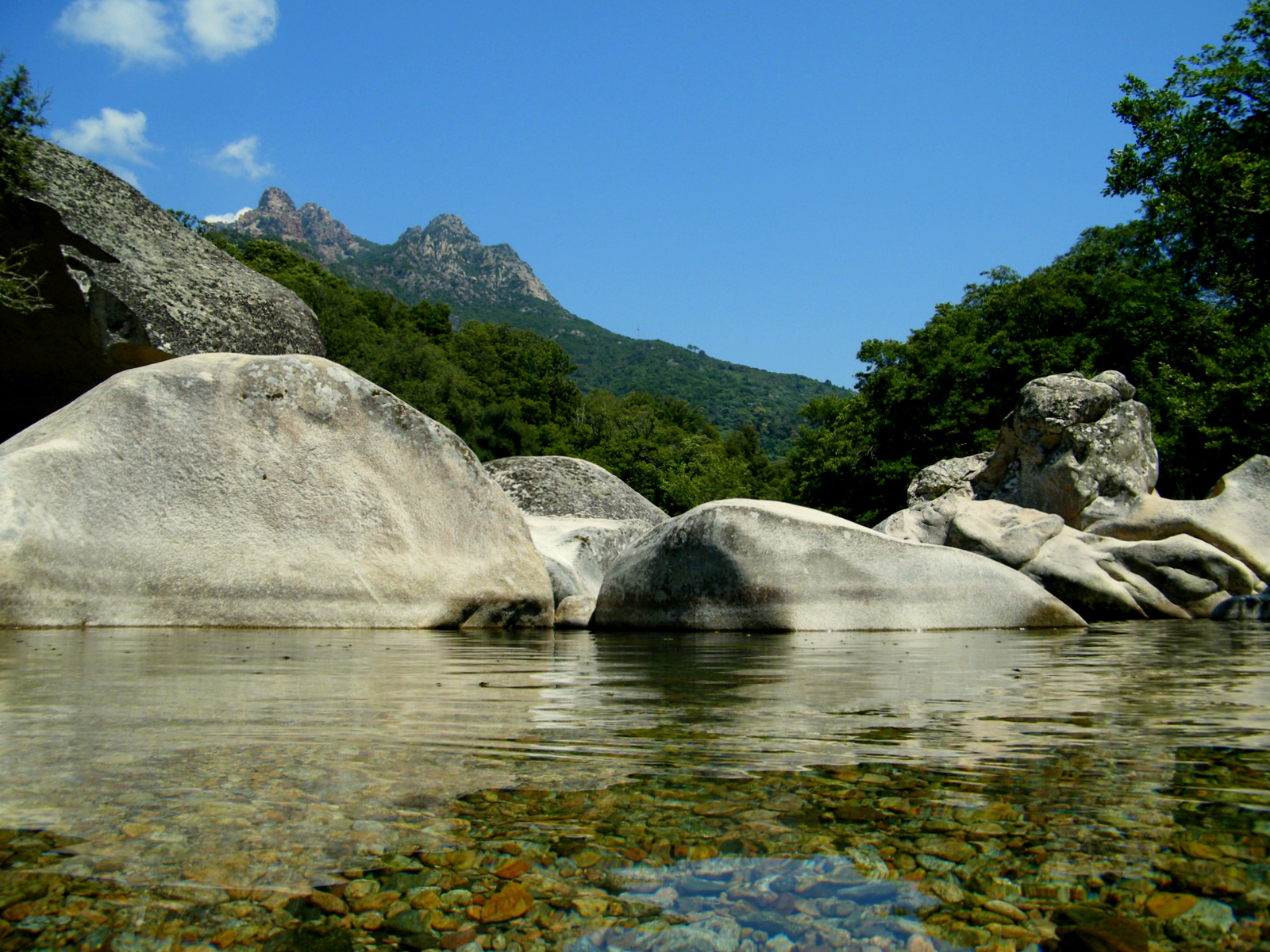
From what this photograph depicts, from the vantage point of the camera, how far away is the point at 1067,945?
1252mm

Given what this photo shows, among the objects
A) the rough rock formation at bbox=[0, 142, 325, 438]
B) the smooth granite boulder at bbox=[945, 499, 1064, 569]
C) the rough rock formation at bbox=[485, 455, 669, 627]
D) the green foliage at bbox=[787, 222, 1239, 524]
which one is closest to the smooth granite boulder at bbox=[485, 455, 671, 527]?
the rough rock formation at bbox=[485, 455, 669, 627]

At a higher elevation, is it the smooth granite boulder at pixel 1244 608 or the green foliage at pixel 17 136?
the green foliage at pixel 17 136

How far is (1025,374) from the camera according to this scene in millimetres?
29266

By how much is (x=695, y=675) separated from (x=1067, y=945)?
3.26 metres

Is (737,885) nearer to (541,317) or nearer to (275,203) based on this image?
(541,317)

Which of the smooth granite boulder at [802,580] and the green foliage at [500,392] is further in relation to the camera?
the green foliage at [500,392]

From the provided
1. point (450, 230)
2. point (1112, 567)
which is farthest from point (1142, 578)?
point (450, 230)

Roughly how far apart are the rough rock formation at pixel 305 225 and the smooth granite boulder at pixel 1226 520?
17331 centimetres

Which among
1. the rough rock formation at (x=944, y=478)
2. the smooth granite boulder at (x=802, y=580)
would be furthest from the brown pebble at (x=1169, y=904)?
the rough rock formation at (x=944, y=478)

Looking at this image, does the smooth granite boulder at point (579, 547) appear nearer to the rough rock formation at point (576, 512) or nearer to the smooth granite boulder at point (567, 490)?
the rough rock formation at point (576, 512)

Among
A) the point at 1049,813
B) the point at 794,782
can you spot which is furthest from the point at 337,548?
the point at 1049,813

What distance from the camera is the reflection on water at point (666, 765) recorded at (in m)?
1.56

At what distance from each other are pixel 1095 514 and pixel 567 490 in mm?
9918

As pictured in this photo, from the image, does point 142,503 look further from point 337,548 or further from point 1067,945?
point 1067,945
